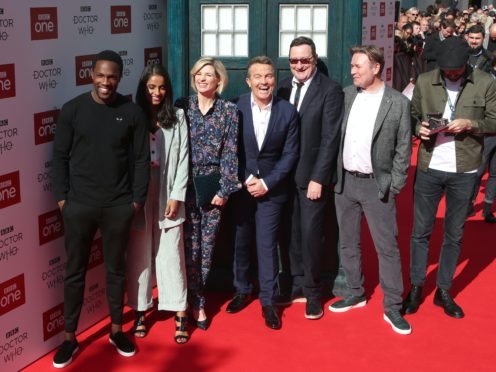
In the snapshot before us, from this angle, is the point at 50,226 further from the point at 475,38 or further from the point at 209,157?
the point at 475,38

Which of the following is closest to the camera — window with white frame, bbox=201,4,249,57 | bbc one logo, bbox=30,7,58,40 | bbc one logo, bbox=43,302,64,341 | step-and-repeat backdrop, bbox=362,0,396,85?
bbc one logo, bbox=30,7,58,40

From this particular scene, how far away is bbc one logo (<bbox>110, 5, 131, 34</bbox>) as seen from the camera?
5195 millimetres

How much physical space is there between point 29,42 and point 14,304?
1.51 meters

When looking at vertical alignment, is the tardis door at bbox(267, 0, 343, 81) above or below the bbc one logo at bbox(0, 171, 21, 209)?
above

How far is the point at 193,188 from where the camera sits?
5.04 meters

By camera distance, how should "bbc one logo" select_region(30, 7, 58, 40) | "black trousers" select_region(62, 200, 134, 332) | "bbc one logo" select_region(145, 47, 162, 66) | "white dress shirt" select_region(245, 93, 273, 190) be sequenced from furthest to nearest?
"bbc one logo" select_region(145, 47, 162, 66) < "white dress shirt" select_region(245, 93, 273, 190) < "black trousers" select_region(62, 200, 134, 332) < "bbc one logo" select_region(30, 7, 58, 40)

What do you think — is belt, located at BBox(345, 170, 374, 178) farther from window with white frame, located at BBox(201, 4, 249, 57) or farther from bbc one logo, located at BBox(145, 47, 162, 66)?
bbc one logo, located at BBox(145, 47, 162, 66)

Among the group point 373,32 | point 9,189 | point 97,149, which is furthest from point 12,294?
point 373,32

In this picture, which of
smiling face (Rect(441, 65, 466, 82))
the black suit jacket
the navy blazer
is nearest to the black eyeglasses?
the black suit jacket

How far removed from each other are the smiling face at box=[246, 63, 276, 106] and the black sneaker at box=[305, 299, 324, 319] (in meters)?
1.48

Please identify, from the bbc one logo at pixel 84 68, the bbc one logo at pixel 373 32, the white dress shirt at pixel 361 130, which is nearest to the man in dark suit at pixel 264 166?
the white dress shirt at pixel 361 130

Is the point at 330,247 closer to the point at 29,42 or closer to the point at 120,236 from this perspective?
the point at 120,236

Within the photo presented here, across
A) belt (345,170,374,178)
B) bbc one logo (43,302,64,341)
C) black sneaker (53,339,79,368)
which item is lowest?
black sneaker (53,339,79,368)

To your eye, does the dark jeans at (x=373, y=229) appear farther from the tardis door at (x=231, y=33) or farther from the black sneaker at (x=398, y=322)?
the tardis door at (x=231, y=33)
